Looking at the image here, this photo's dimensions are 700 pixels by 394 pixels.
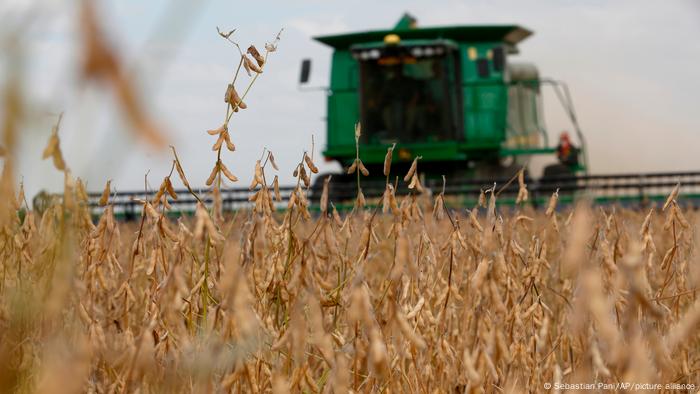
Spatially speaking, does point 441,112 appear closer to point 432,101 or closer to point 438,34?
point 432,101

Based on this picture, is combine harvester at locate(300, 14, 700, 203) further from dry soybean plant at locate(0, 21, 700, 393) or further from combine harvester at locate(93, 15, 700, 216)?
dry soybean plant at locate(0, 21, 700, 393)

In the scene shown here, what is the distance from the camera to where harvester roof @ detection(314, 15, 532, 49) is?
1473cm

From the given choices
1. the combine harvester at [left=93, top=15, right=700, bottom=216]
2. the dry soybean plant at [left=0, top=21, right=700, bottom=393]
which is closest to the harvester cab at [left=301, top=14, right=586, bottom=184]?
the combine harvester at [left=93, top=15, right=700, bottom=216]

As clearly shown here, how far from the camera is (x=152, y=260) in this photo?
1598 millimetres

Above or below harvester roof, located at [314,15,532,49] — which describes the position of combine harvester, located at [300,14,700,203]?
below

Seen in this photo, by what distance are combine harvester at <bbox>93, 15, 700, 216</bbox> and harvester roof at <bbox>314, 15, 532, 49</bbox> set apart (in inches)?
0.7

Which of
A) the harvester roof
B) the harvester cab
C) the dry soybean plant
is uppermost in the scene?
the harvester roof

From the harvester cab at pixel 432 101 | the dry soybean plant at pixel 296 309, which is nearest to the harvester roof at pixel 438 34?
the harvester cab at pixel 432 101

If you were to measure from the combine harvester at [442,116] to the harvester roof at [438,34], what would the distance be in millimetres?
17

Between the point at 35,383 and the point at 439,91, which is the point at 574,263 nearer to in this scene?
the point at 35,383

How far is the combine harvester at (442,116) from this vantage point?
1331 centimetres

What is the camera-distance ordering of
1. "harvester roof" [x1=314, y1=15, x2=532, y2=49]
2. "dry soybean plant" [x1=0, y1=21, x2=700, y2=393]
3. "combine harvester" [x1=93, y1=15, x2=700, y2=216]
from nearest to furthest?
"dry soybean plant" [x1=0, y1=21, x2=700, y2=393] → "combine harvester" [x1=93, y1=15, x2=700, y2=216] → "harvester roof" [x1=314, y1=15, x2=532, y2=49]

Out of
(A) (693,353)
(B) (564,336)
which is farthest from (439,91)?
(B) (564,336)

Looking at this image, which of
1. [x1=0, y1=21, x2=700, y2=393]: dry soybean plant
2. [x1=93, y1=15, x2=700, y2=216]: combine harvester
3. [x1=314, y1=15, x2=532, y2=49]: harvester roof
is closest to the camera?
[x1=0, y1=21, x2=700, y2=393]: dry soybean plant
